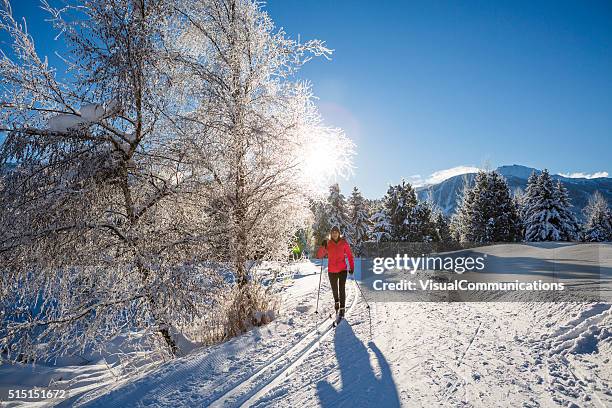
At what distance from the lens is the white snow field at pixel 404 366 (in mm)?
3525

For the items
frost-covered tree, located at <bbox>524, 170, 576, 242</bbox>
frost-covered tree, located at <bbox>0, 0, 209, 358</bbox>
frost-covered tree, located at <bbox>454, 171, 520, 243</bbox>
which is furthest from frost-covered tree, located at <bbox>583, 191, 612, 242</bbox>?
frost-covered tree, located at <bbox>0, 0, 209, 358</bbox>

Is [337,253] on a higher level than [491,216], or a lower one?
lower

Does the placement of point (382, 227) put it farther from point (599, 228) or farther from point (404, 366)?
point (599, 228)

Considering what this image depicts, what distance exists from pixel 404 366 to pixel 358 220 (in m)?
35.7

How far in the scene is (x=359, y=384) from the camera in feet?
12.6

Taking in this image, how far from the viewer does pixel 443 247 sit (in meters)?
27.8

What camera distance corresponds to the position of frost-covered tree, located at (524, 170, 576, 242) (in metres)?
30.3

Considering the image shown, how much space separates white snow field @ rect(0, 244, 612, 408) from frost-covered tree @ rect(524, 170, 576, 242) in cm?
2988

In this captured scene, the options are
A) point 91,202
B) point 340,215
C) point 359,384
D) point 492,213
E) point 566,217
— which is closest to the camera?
point 359,384

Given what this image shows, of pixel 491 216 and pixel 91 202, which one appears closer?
pixel 91 202

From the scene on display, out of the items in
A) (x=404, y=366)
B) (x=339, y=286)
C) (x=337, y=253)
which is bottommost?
(x=404, y=366)

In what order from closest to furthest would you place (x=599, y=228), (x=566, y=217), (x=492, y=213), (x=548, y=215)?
1. (x=548, y=215)
2. (x=566, y=217)
3. (x=492, y=213)
4. (x=599, y=228)

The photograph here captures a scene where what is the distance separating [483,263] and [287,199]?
10271mm

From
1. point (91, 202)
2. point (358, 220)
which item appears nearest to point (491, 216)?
point (358, 220)
